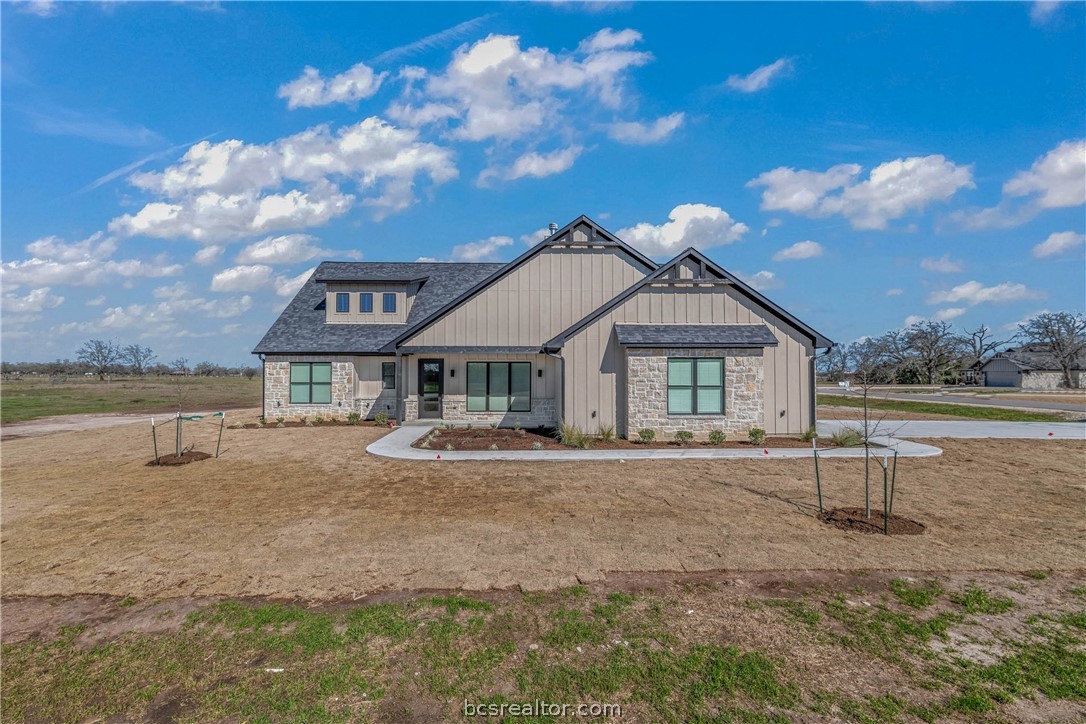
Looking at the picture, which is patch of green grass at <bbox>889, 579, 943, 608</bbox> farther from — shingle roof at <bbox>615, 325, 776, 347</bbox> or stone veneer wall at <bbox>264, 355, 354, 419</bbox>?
stone veneer wall at <bbox>264, 355, 354, 419</bbox>

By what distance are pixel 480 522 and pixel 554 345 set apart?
29.7 feet

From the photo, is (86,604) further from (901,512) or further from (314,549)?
(901,512)

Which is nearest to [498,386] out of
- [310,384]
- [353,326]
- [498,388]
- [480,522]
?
[498,388]

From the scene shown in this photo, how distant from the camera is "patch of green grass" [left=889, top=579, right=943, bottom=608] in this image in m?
5.14

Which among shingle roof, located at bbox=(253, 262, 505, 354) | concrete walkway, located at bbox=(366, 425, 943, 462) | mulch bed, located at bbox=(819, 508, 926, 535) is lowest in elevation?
mulch bed, located at bbox=(819, 508, 926, 535)

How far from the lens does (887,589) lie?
545 centimetres

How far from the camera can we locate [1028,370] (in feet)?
184

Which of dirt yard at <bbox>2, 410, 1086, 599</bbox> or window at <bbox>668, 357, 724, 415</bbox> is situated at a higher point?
window at <bbox>668, 357, 724, 415</bbox>

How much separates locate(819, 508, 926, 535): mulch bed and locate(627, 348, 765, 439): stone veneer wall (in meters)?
7.05

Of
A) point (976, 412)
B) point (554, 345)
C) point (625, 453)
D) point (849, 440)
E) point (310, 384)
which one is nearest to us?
point (625, 453)

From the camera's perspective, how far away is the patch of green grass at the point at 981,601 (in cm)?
Result: 499

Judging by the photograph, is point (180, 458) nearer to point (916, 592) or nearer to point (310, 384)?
point (310, 384)

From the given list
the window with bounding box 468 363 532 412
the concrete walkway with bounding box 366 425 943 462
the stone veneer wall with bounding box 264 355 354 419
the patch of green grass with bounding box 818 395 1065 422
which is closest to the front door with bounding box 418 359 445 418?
the window with bounding box 468 363 532 412

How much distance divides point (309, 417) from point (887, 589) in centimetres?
2074
